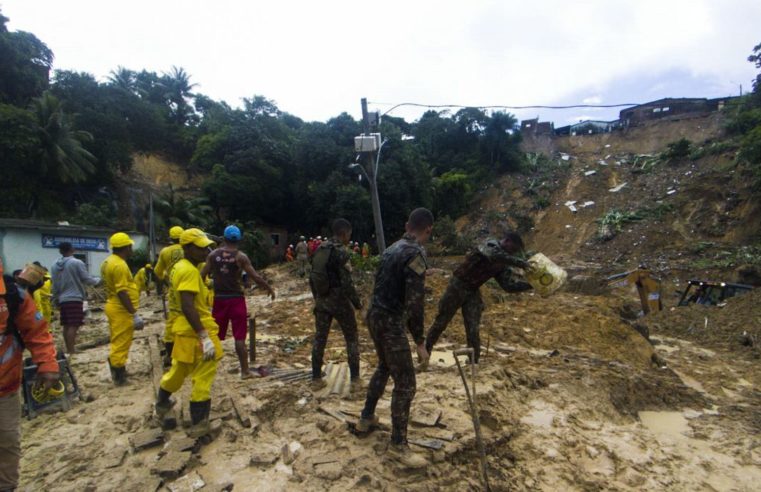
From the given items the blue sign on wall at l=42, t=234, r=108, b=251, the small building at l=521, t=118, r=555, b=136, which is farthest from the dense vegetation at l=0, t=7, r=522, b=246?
the small building at l=521, t=118, r=555, b=136

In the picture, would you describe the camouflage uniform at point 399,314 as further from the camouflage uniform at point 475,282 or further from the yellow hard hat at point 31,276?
the yellow hard hat at point 31,276

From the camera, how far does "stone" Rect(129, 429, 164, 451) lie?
342 cm

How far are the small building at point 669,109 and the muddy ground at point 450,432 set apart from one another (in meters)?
37.8

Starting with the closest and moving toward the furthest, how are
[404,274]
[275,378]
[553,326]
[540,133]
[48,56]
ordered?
[404,274] < [275,378] < [553,326] < [48,56] < [540,133]

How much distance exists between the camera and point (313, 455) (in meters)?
3.34

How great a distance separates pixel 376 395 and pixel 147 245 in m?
21.8

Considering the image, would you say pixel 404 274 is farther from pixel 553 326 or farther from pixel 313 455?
pixel 553 326

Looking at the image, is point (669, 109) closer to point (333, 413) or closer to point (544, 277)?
point (544, 277)

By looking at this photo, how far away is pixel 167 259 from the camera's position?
5617 mm

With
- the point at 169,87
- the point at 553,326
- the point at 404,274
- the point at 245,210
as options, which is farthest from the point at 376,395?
the point at 169,87

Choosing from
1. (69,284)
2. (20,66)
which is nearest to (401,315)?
(69,284)

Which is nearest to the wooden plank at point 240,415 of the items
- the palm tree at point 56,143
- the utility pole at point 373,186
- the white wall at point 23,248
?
the utility pole at point 373,186

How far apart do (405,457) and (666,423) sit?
333 cm

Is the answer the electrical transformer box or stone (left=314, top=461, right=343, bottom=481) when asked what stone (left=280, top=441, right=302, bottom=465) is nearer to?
stone (left=314, top=461, right=343, bottom=481)
